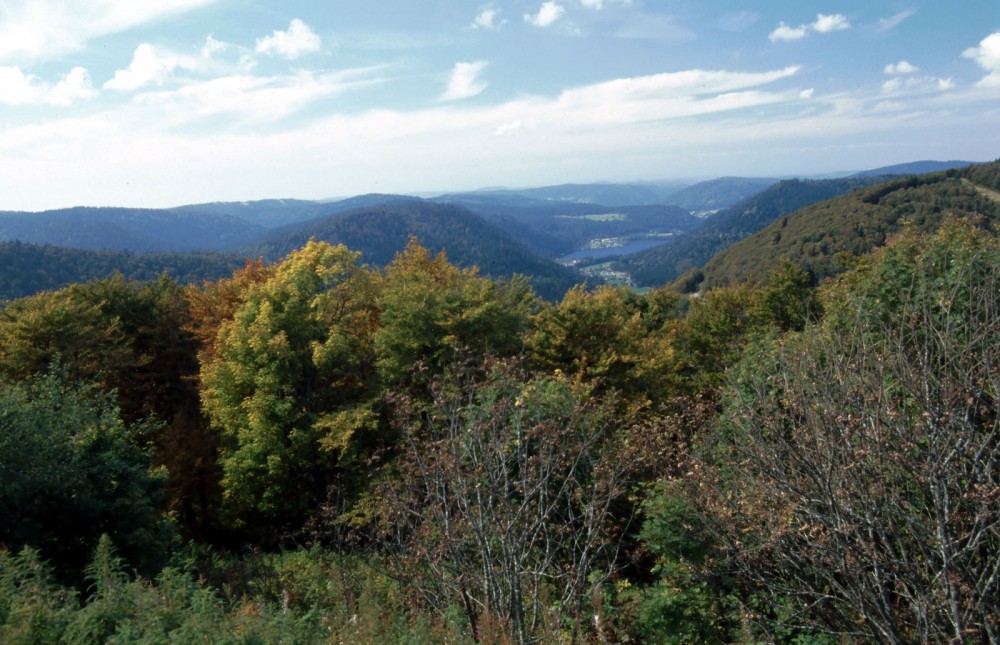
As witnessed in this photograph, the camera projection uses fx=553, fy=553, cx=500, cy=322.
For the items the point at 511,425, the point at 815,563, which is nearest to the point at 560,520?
the point at 511,425

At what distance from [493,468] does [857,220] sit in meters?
110

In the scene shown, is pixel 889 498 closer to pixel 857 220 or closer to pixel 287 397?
pixel 287 397

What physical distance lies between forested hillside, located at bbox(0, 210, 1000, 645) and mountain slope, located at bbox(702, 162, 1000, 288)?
68858 millimetres

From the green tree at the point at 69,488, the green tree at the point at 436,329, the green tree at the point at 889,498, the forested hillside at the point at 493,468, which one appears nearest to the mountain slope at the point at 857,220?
Answer: the green tree at the point at 436,329

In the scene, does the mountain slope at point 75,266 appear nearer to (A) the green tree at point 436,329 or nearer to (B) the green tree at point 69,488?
(A) the green tree at point 436,329

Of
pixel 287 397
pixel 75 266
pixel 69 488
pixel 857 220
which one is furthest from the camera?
pixel 75 266

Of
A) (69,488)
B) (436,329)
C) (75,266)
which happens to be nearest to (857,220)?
(436,329)

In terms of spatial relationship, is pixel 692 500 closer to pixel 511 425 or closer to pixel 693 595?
pixel 693 595

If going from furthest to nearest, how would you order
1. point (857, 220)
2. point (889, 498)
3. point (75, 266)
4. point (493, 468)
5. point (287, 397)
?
point (75, 266)
point (857, 220)
point (287, 397)
point (493, 468)
point (889, 498)

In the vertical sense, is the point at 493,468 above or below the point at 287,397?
above

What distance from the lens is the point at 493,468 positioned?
281 inches

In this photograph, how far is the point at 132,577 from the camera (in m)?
8.61

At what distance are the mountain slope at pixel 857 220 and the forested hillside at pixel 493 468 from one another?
226ft

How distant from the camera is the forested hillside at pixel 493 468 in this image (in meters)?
4.80
